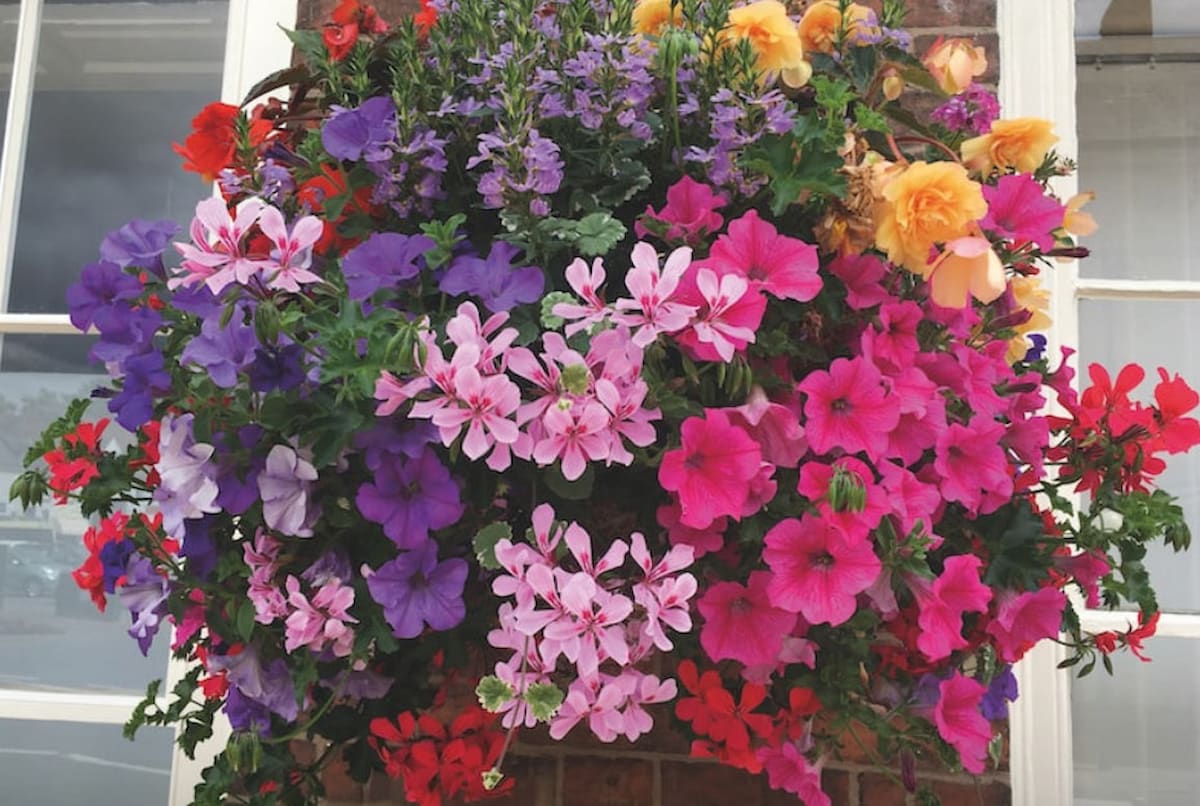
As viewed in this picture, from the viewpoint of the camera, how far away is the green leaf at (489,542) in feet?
2.17

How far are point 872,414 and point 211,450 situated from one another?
0.45m

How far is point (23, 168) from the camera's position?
1432 mm

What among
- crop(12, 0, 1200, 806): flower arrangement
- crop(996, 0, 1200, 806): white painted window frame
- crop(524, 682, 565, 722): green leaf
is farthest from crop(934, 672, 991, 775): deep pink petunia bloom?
crop(996, 0, 1200, 806): white painted window frame

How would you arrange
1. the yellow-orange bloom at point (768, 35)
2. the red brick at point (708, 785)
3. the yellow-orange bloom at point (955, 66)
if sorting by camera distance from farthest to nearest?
the red brick at point (708, 785), the yellow-orange bloom at point (955, 66), the yellow-orange bloom at point (768, 35)

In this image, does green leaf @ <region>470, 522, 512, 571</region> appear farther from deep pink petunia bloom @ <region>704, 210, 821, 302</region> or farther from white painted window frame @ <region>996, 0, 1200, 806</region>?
white painted window frame @ <region>996, 0, 1200, 806</region>

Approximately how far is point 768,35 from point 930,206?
19cm

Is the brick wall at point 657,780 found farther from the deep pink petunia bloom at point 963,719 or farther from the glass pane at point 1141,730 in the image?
the deep pink petunia bloom at point 963,719

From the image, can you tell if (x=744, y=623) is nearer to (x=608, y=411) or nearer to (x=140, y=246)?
(x=608, y=411)

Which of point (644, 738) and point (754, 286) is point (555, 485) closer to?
point (754, 286)

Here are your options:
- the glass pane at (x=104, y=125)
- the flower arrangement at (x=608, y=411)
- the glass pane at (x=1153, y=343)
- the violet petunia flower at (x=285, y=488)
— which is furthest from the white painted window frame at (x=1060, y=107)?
the glass pane at (x=104, y=125)

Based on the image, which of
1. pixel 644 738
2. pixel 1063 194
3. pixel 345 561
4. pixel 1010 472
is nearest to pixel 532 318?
pixel 345 561

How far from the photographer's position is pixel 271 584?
732mm

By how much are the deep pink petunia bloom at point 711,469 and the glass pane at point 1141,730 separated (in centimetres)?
77

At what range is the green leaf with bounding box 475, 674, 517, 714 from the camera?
666 millimetres
